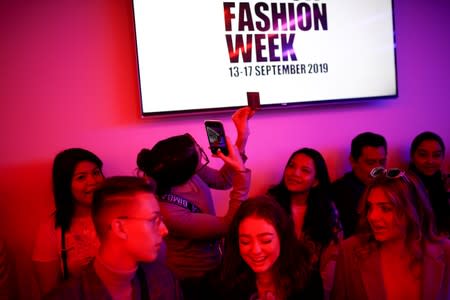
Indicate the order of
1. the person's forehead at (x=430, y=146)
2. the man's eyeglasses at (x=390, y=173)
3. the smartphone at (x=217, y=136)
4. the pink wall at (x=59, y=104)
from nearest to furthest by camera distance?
the man's eyeglasses at (x=390, y=173) → the smartphone at (x=217, y=136) → the pink wall at (x=59, y=104) → the person's forehead at (x=430, y=146)

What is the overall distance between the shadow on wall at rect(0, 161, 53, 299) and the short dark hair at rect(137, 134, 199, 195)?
3.09 ft

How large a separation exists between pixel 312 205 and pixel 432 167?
4.39ft

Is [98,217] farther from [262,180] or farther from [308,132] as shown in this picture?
[308,132]

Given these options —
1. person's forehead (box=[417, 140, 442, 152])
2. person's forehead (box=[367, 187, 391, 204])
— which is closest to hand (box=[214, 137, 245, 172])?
person's forehead (box=[367, 187, 391, 204])

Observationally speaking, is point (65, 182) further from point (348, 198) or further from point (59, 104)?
point (348, 198)

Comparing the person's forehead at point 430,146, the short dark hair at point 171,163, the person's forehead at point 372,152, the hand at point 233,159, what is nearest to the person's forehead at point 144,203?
Answer: the short dark hair at point 171,163

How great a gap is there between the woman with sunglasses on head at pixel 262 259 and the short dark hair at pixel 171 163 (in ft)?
1.11

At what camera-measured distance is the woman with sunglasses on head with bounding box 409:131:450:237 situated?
3.07 m

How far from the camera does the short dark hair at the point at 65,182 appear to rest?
7.20 feet

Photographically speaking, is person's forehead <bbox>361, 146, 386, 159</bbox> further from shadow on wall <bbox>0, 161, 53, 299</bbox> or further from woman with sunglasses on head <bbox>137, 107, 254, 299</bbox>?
shadow on wall <bbox>0, 161, 53, 299</bbox>

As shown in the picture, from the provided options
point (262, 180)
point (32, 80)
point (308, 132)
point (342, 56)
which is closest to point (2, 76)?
point (32, 80)

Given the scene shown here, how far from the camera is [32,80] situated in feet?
7.72

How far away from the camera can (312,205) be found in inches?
96.0

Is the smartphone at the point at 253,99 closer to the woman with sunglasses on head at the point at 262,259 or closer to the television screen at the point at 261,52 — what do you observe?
the television screen at the point at 261,52
